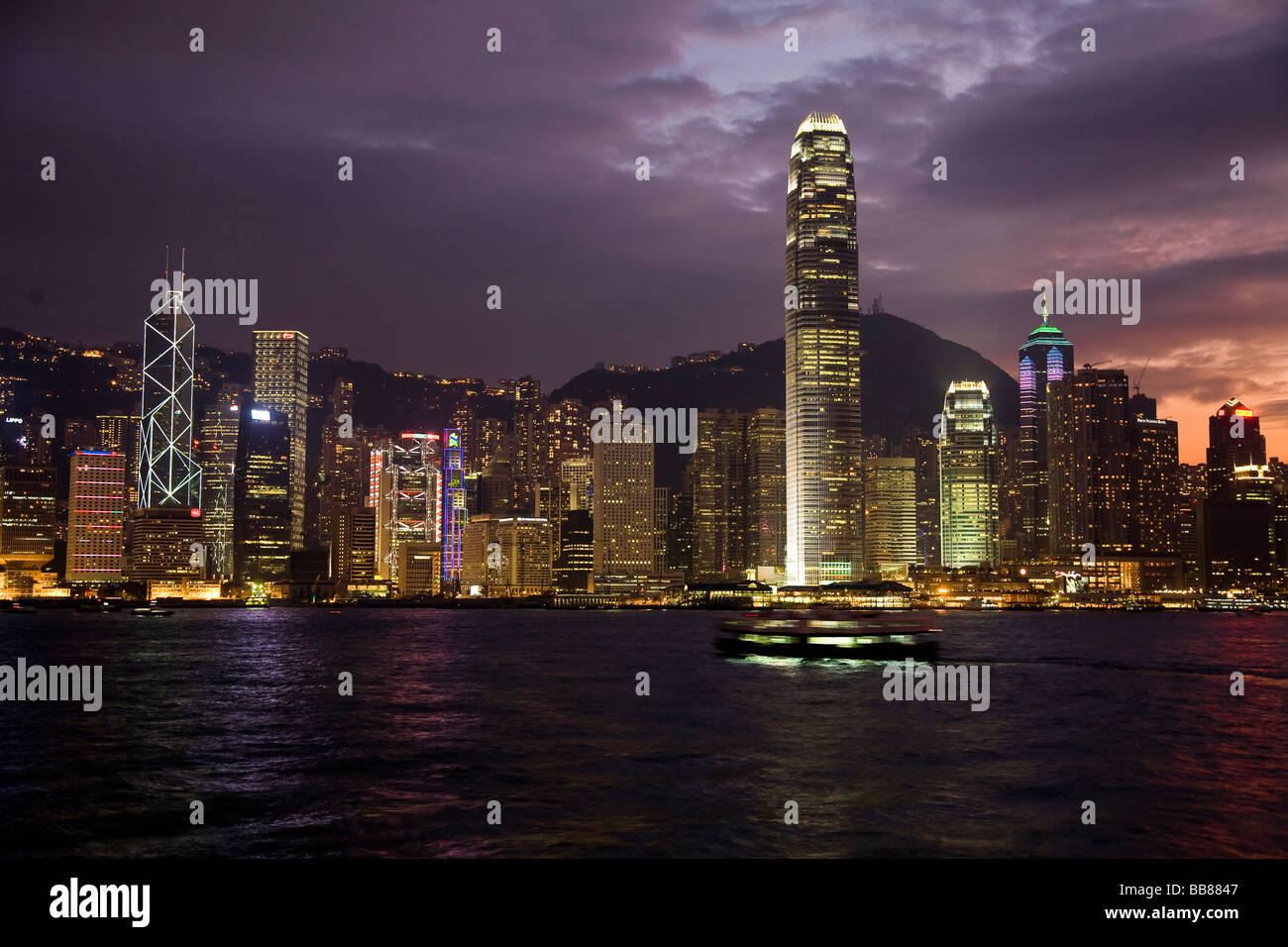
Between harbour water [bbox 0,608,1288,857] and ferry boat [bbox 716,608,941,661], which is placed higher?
harbour water [bbox 0,608,1288,857]

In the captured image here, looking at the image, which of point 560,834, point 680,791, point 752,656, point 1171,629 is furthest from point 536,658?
point 1171,629

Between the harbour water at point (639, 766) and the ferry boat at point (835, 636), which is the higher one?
the harbour water at point (639, 766)

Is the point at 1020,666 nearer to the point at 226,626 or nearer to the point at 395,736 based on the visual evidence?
the point at 395,736

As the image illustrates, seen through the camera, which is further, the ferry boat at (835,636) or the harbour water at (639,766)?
the ferry boat at (835,636)

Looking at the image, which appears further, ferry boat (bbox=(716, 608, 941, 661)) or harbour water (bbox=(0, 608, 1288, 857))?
ferry boat (bbox=(716, 608, 941, 661))

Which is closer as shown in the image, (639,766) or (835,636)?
(639,766)
